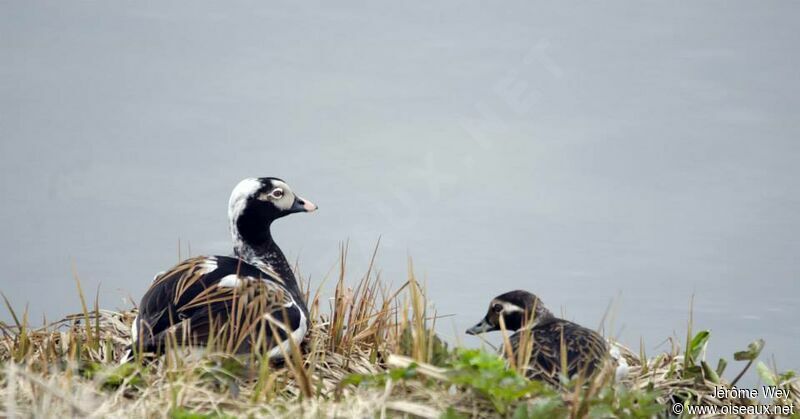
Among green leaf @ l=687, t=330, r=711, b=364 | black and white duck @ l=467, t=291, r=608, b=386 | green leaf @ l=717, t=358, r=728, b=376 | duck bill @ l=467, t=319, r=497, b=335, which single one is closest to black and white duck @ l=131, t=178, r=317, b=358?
duck bill @ l=467, t=319, r=497, b=335

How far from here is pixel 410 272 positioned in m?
7.29

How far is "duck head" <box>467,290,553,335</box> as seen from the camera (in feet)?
25.8

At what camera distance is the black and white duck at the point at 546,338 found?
6.53 m

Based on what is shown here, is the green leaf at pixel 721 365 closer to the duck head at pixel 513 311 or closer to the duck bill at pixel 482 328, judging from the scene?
the duck head at pixel 513 311

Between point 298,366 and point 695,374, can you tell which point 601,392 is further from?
point 695,374

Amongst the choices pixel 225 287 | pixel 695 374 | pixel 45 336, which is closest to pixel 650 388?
pixel 695 374

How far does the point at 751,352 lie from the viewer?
7691mm

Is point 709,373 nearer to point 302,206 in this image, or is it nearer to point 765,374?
point 765,374

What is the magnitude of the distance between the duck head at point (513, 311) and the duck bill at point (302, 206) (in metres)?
1.77

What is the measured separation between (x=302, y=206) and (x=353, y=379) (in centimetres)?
351

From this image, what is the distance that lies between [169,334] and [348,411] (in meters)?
1.96

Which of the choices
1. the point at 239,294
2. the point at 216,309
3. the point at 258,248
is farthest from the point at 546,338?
the point at 258,248

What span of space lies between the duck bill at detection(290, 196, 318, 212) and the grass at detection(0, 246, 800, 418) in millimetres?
730

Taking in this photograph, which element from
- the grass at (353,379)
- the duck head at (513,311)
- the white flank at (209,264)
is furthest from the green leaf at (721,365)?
the white flank at (209,264)
